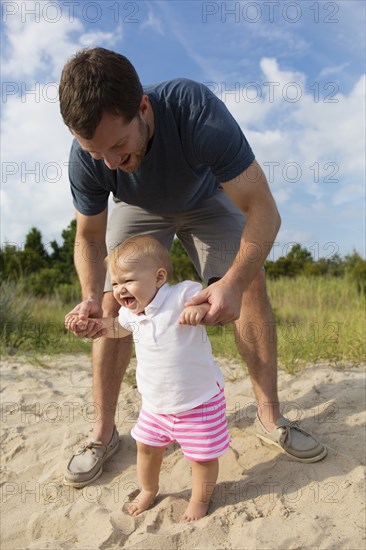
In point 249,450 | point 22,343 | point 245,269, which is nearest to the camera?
point 245,269

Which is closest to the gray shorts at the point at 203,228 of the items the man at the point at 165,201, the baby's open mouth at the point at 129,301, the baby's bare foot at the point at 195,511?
the man at the point at 165,201

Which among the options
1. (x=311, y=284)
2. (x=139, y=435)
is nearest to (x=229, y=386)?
(x=139, y=435)

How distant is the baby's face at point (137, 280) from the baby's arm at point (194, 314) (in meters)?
0.22

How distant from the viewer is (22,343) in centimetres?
620

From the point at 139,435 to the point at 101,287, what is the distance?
2.83 feet

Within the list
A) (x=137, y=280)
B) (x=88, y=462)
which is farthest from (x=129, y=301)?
(x=88, y=462)

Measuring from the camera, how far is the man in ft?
7.48

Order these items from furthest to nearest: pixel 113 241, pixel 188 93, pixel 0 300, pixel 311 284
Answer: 1. pixel 311 284
2. pixel 0 300
3. pixel 113 241
4. pixel 188 93

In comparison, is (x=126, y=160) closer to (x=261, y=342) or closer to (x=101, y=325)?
(x=101, y=325)

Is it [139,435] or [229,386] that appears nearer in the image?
[139,435]

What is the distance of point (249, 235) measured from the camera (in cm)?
240

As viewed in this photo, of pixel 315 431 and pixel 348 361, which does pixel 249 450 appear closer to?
pixel 315 431

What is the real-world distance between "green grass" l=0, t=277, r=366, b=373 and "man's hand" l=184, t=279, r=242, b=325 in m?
0.78

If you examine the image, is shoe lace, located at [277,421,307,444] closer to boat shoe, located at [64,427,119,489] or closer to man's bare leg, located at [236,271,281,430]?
man's bare leg, located at [236,271,281,430]
